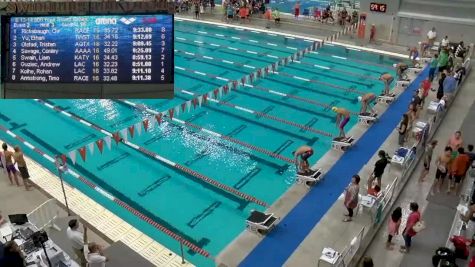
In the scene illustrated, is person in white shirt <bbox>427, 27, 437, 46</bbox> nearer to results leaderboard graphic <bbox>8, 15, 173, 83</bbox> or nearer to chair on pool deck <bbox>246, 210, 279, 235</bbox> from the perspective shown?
chair on pool deck <bbox>246, 210, 279, 235</bbox>

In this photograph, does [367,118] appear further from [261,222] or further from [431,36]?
[431,36]

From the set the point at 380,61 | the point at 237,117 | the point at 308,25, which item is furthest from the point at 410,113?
the point at 308,25

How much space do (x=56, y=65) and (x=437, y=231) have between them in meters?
6.78

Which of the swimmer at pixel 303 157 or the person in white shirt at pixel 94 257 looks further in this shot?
the swimmer at pixel 303 157

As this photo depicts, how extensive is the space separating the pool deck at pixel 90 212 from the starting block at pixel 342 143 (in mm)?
5068

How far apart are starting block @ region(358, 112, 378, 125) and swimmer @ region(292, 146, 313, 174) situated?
10.8ft

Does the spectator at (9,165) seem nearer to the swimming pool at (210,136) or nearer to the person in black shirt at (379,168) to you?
the swimming pool at (210,136)

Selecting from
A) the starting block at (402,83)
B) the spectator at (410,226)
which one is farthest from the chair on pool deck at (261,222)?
the starting block at (402,83)

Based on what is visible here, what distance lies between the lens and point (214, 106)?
14.0 metres

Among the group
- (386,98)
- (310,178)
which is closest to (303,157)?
(310,178)

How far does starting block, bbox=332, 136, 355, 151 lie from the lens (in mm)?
10984

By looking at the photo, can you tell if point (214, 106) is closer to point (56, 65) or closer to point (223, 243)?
point (223, 243)

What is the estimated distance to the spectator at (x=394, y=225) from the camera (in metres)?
7.21

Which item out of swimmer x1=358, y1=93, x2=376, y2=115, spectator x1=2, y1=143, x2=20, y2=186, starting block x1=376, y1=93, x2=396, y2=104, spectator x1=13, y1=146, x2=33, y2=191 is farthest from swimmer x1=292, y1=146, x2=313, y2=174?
spectator x1=2, y1=143, x2=20, y2=186
